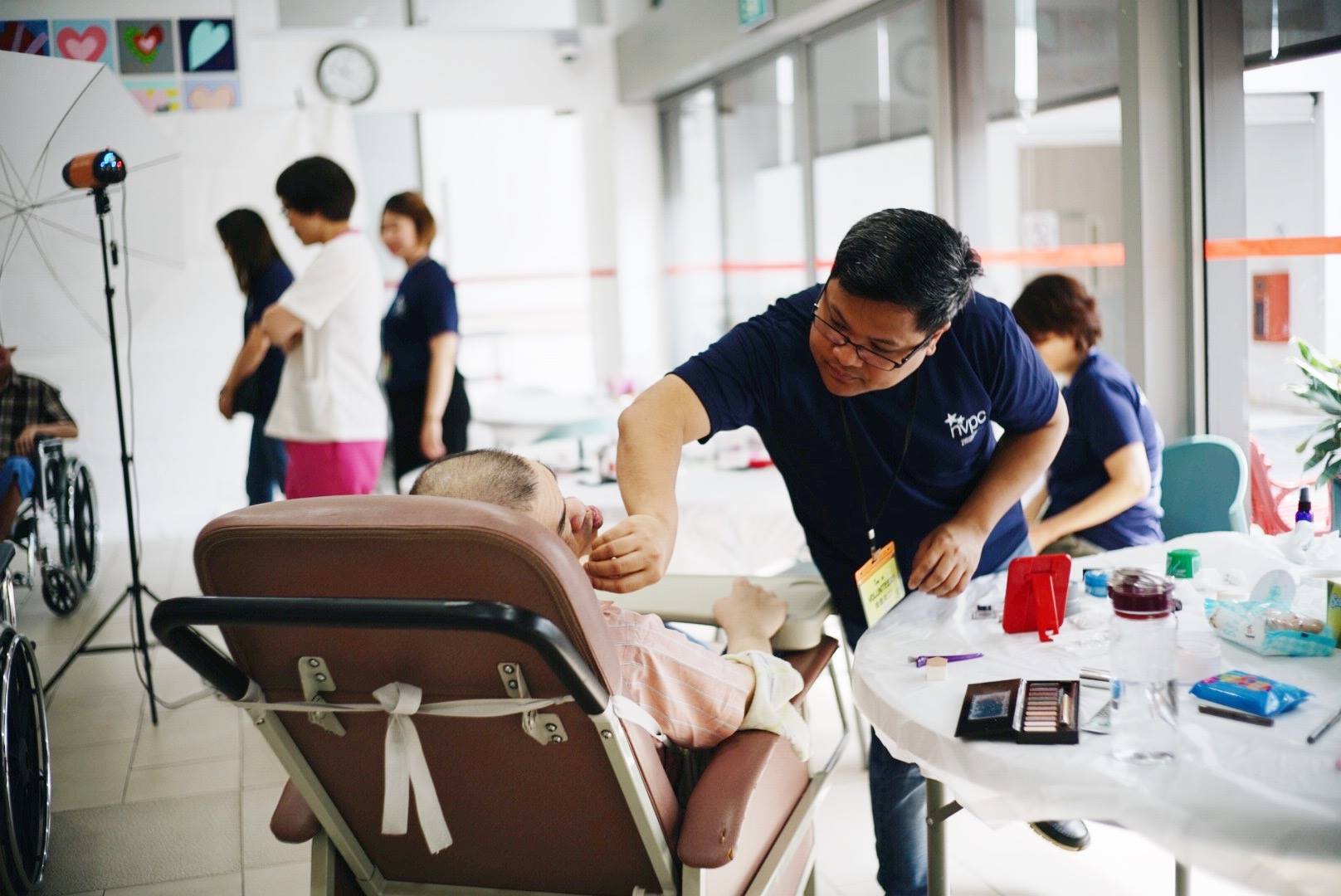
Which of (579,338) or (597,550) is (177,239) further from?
(579,338)

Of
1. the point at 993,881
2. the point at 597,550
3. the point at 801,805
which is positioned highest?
the point at 597,550

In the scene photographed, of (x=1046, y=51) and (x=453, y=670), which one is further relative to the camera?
(x=1046, y=51)

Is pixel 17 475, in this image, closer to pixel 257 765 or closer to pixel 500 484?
pixel 257 765

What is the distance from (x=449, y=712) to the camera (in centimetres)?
122

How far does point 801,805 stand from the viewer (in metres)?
1.65

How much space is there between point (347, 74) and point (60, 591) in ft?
11.7

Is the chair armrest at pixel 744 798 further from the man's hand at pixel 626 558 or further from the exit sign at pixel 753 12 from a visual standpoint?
the exit sign at pixel 753 12

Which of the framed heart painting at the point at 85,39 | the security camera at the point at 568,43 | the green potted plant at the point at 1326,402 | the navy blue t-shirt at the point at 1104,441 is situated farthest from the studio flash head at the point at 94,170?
the security camera at the point at 568,43

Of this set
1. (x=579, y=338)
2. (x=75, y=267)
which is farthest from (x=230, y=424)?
(x=75, y=267)

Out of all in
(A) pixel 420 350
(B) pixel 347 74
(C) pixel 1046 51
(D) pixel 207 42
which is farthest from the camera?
(B) pixel 347 74

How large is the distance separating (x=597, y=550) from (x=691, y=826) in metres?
0.34

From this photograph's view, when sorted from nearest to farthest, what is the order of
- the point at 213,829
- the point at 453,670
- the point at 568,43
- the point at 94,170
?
1. the point at 453,670
2. the point at 213,829
3. the point at 94,170
4. the point at 568,43

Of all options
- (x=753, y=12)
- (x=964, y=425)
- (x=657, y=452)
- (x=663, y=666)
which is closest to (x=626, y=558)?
(x=663, y=666)

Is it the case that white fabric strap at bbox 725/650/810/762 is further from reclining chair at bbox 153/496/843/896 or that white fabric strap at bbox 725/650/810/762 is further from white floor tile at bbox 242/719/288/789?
white floor tile at bbox 242/719/288/789
